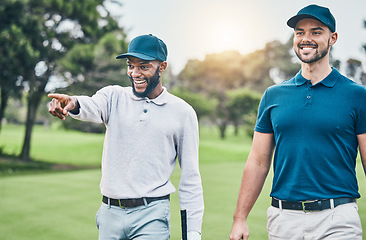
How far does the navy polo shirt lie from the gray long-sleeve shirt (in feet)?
2.03

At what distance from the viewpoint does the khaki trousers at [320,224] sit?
3.02 m

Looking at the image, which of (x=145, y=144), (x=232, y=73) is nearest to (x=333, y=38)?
(x=145, y=144)

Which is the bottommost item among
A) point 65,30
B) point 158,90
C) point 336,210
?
point 336,210

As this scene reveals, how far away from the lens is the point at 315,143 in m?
3.11

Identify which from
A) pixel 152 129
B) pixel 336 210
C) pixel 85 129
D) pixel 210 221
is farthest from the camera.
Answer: pixel 85 129

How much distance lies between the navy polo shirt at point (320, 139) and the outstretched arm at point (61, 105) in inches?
54.4

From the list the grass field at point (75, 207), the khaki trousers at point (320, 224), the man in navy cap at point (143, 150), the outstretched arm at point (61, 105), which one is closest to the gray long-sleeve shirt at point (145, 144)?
the man in navy cap at point (143, 150)

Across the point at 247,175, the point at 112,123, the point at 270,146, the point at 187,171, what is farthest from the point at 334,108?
the point at 112,123

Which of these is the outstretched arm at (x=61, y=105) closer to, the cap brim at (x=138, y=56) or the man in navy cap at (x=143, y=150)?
the man in navy cap at (x=143, y=150)

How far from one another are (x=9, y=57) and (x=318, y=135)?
21.6 meters

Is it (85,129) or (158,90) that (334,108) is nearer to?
(158,90)

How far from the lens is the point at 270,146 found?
3.48 metres

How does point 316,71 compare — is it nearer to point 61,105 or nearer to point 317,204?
point 317,204

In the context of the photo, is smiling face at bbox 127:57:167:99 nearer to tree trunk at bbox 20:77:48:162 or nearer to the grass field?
the grass field
